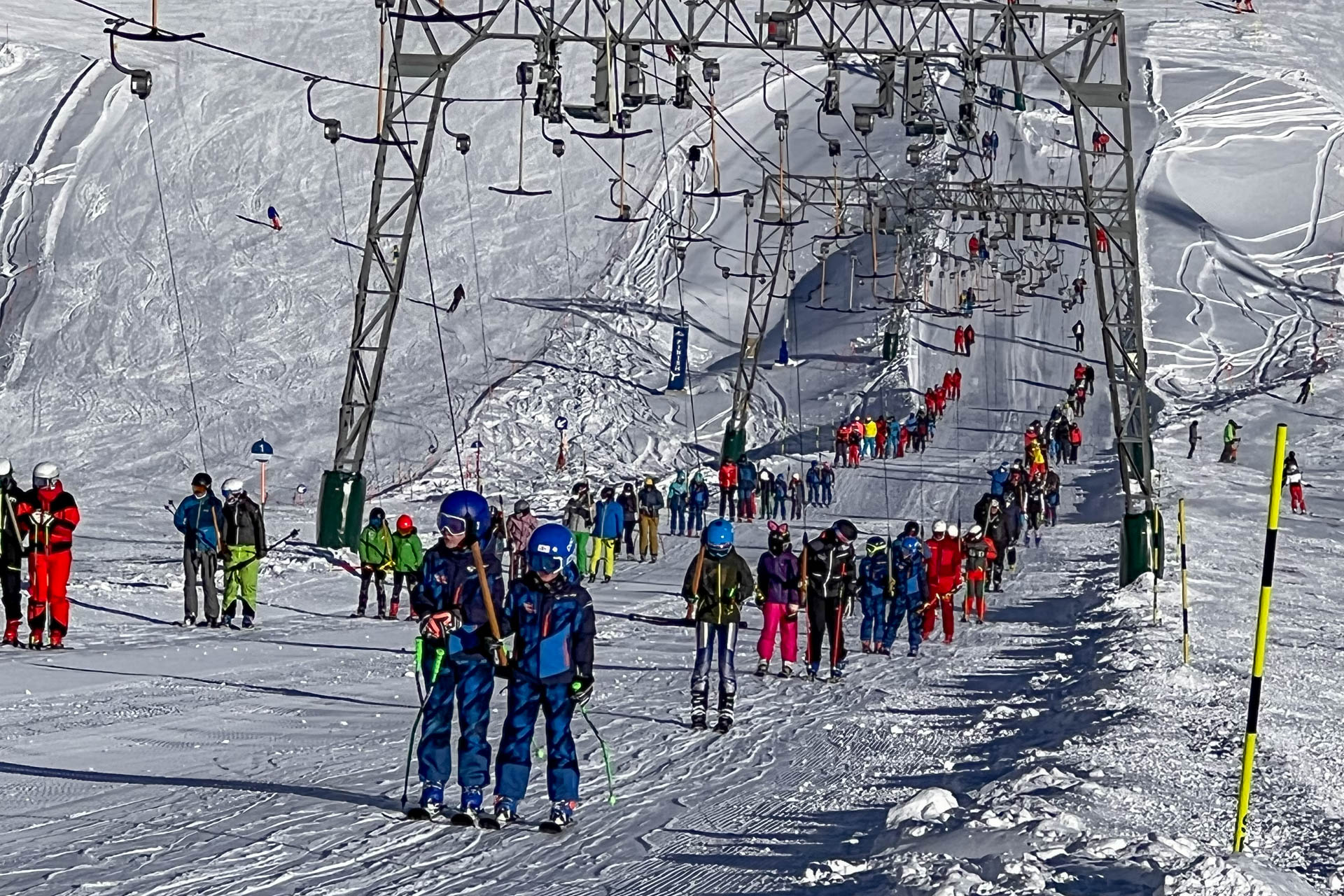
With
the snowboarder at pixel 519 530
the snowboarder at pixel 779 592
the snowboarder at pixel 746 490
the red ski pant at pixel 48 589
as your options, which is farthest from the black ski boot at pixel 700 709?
the snowboarder at pixel 746 490

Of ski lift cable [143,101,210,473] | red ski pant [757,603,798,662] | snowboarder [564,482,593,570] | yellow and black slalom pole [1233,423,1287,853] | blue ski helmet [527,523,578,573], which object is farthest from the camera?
ski lift cable [143,101,210,473]

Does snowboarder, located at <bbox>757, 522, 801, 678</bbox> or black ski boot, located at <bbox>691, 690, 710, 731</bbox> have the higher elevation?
snowboarder, located at <bbox>757, 522, 801, 678</bbox>

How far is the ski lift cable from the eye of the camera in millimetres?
49534

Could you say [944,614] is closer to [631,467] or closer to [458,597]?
[458,597]

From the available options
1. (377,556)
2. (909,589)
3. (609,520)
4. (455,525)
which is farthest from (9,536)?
(609,520)

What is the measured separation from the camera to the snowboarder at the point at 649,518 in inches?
1242

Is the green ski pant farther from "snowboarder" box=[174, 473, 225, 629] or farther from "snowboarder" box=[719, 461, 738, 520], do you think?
"snowboarder" box=[719, 461, 738, 520]

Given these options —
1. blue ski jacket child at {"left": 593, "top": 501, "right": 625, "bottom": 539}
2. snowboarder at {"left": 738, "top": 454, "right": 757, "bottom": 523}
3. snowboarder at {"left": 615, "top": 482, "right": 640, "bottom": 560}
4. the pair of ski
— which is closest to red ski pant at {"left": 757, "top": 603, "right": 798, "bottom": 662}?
the pair of ski

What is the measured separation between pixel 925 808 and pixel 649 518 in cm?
2321

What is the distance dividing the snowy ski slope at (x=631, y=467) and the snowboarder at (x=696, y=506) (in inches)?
64.5

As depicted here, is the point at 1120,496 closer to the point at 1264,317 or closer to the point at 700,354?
the point at 700,354

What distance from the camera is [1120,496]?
1603 inches

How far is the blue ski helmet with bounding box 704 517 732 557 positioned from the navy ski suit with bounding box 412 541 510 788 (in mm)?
4435

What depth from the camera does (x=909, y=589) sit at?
1906cm
